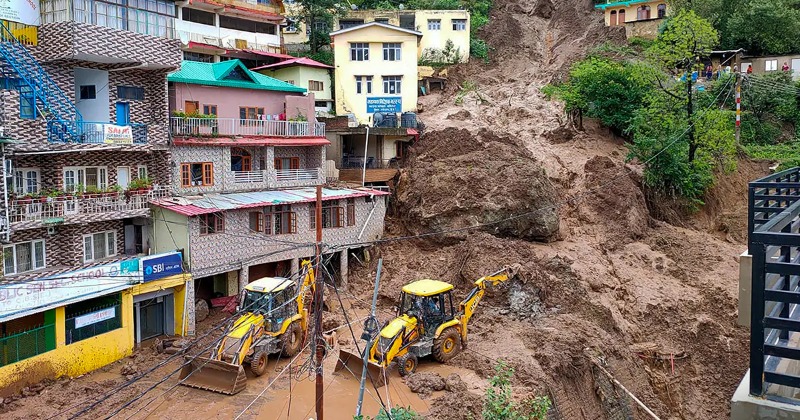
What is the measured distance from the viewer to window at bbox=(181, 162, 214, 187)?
30344 mm

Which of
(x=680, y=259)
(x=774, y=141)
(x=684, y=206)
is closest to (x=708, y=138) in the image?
(x=684, y=206)

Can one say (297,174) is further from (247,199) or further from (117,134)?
(117,134)

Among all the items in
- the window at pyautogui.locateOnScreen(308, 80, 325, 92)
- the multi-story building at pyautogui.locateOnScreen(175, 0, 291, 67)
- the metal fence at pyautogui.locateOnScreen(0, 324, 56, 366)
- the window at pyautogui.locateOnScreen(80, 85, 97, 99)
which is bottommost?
the metal fence at pyautogui.locateOnScreen(0, 324, 56, 366)

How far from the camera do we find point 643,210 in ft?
116

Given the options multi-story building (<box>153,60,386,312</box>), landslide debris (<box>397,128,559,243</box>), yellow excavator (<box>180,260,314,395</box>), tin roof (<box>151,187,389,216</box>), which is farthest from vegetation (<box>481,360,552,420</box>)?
tin roof (<box>151,187,389,216</box>)

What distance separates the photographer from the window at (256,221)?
3011 cm

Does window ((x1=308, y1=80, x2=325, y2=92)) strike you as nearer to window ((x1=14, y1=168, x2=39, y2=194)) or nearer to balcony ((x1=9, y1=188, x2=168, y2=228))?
balcony ((x1=9, y1=188, x2=168, y2=228))

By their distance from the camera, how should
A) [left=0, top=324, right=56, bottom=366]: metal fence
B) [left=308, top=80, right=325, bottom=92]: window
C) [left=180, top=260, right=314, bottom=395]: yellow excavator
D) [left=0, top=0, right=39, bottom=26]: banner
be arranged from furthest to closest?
[left=308, top=80, right=325, bottom=92]: window
[left=0, top=0, right=39, bottom=26]: banner
[left=0, top=324, right=56, bottom=366]: metal fence
[left=180, top=260, right=314, bottom=395]: yellow excavator

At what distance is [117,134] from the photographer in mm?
26969

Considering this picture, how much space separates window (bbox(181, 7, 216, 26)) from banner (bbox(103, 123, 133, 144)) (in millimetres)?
22896

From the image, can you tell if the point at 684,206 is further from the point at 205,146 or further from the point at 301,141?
the point at 205,146

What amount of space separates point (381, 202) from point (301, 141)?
5.22 metres

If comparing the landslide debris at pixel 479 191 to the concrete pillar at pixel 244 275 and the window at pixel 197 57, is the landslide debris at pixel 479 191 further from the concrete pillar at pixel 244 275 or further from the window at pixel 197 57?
the window at pixel 197 57

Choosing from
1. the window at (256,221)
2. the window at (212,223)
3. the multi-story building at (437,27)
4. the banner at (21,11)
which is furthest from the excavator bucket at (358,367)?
the multi-story building at (437,27)
